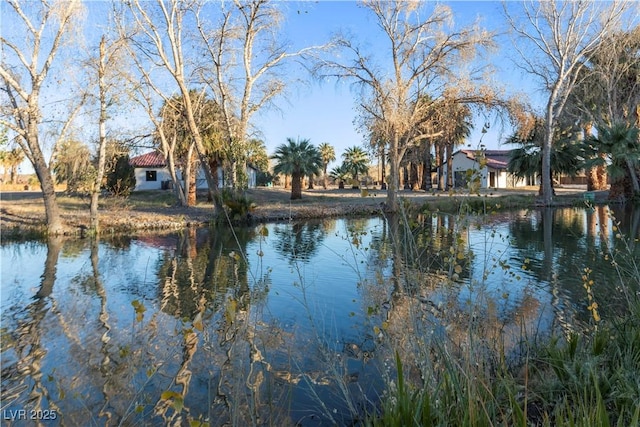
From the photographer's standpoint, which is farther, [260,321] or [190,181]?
[190,181]

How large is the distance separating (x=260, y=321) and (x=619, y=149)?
92.9 ft

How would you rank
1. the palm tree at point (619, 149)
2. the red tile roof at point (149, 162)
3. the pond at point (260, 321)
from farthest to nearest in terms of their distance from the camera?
1. the red tile roof at point (149, 162)
2. the palm tree at point (619, 149)
3. the pond at point (260, 321)

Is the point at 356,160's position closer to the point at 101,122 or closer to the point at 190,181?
the point at 190,181

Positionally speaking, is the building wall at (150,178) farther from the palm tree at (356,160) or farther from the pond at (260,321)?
the pond at (260,321)

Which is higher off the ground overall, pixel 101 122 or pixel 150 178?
pixel 101 122

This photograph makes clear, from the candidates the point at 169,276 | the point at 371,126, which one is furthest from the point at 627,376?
the point at 371,126

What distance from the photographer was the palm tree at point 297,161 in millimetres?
35812

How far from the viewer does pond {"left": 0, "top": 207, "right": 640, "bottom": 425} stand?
353cm

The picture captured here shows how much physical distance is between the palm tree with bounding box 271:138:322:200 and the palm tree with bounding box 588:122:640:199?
20419 mm

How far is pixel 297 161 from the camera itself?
118 ft

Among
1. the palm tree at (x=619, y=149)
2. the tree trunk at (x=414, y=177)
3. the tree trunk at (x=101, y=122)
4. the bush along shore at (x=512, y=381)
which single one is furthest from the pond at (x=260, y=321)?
the tree trunk at (x=414, y=177)

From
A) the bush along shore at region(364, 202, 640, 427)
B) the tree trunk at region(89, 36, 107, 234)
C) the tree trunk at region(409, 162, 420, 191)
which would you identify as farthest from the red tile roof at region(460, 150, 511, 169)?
the bush along shore at region(364, 202, 640, 427)

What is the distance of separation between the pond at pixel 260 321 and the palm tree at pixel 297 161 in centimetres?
2420

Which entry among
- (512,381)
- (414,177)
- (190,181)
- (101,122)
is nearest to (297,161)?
(190,181)
